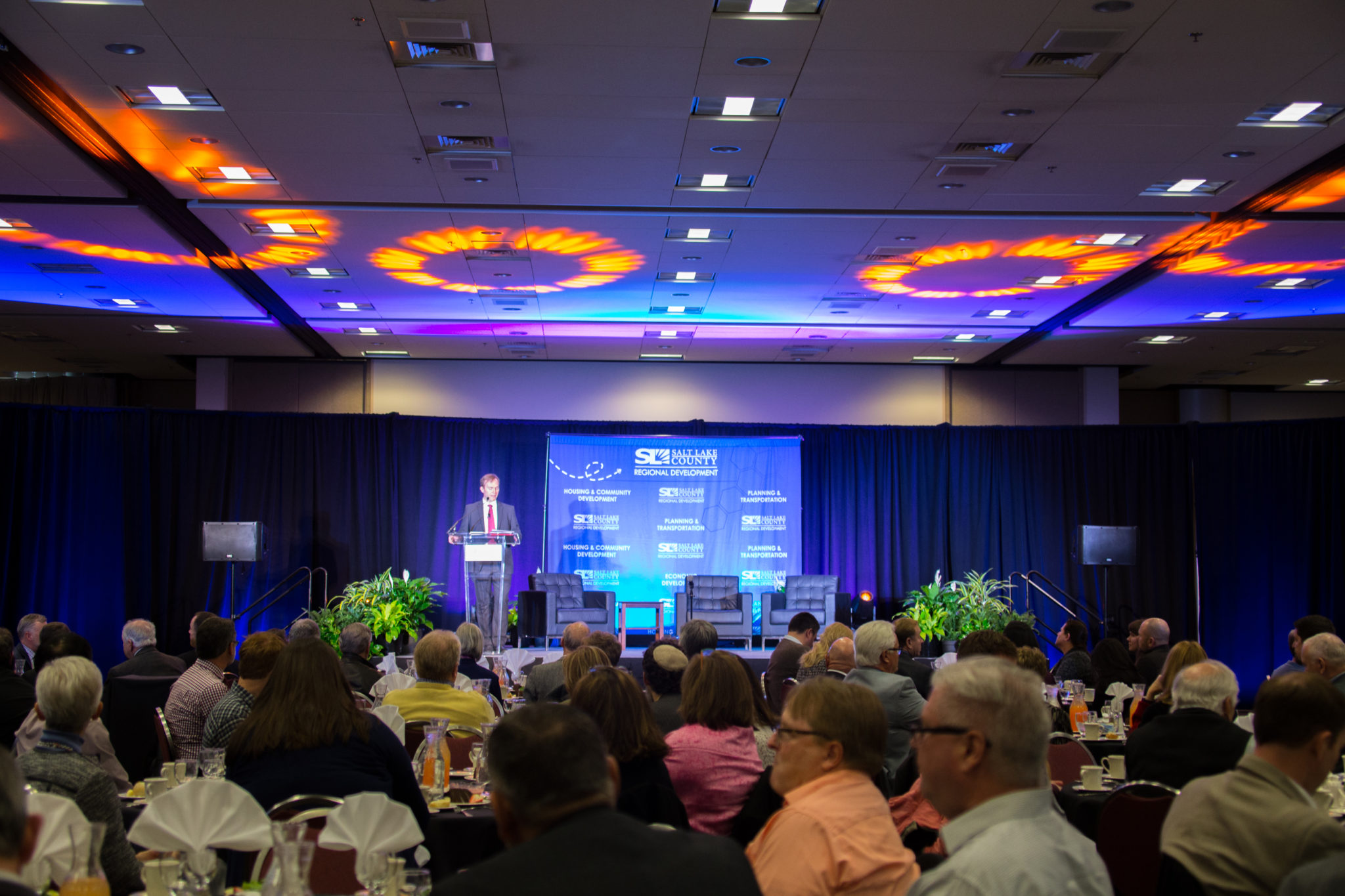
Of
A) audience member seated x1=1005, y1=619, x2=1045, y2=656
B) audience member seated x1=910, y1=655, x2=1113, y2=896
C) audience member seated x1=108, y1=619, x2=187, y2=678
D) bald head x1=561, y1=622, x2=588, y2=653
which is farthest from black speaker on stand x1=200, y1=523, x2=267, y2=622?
audience member seated x1=910, y1=655, x2=1113, y2=896

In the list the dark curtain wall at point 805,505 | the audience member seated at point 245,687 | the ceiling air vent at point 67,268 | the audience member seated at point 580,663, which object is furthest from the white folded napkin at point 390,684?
the dark curtain wall at point 805,505

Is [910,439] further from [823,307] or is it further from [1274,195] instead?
[1274,195]

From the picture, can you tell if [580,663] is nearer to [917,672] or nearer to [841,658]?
[841,658]

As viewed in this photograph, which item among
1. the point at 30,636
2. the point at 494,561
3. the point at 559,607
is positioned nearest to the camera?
the point at 30,636

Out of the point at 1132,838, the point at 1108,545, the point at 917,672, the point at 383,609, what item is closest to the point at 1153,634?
the point at 917,672

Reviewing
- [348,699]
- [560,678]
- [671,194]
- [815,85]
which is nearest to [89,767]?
[348,699]

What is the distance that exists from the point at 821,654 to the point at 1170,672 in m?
1.78

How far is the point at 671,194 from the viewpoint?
8836 millimetres

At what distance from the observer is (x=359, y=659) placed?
6453 mm

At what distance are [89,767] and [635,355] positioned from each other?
41.5 ft

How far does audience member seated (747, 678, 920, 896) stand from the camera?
7.15 ft

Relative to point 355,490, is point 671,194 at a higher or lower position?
higher

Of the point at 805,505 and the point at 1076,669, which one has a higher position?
the point at 805,505

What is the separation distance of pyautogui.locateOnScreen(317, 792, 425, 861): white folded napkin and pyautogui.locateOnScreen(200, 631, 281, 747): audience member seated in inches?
59.9
